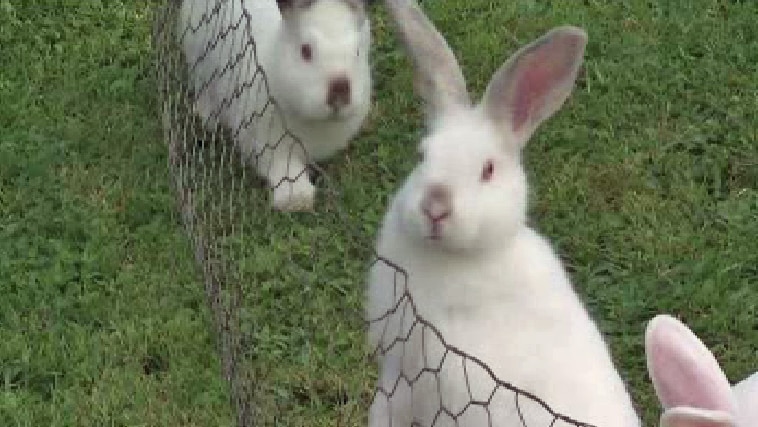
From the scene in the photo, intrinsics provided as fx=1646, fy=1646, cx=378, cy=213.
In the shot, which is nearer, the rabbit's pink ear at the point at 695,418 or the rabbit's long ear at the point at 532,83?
the rabbit's pink ear at the point at 695,418

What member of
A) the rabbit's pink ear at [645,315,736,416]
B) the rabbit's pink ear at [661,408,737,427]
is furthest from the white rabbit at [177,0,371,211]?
the rabbit's pink ear at [661,408,737,427]

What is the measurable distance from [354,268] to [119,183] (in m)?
0.87

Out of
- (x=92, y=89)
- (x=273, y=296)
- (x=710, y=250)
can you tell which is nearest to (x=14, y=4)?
(x=92, y=89)

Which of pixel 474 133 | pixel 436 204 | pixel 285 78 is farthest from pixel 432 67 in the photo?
pixel 285 78

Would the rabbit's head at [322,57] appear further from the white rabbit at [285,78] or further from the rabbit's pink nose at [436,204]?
the rabbit's pink nose at [436,204]

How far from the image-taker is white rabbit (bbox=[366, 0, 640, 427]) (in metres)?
3.19

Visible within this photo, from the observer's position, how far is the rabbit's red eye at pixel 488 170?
3225mm

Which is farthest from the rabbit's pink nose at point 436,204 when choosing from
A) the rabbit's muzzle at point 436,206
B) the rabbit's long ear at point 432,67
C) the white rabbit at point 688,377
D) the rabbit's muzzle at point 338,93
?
the rabbit's muzzle at point 338,93

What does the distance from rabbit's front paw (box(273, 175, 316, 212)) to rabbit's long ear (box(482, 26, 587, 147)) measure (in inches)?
58.1

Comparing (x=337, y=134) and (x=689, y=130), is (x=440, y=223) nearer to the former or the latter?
(x=337, y=134)

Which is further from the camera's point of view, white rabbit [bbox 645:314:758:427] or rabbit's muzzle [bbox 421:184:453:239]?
rabbit's muzzle [bbox 421:184:453:239]

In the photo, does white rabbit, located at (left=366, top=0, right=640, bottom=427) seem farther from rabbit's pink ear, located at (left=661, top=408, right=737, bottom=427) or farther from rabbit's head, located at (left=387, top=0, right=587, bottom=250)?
rabbit's pink ear, located at (left=661, top=408, right=737, bottom=427)

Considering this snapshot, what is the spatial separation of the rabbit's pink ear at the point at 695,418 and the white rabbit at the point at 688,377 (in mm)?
43

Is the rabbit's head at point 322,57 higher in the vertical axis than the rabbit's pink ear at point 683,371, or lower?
lower
